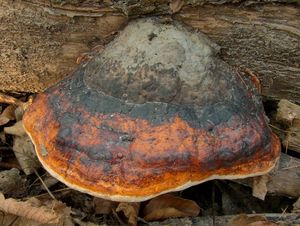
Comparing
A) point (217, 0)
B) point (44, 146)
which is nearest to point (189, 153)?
point (44, 146)

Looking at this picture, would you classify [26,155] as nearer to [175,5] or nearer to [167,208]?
[167,208]

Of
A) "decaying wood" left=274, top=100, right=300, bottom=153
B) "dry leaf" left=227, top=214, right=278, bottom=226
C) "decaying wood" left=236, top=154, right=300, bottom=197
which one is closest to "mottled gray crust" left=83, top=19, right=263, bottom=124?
"decaying wood" left=274, top=100, right=300, bottom=153

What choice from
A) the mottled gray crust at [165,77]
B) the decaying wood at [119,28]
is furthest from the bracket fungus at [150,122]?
the decaying wood at [119,28]

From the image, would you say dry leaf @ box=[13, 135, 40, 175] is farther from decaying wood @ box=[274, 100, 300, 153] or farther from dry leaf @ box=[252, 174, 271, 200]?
Answer: decaying wood @ box=[274, 100, 300, 153]

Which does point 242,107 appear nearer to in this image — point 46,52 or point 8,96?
point 46,52

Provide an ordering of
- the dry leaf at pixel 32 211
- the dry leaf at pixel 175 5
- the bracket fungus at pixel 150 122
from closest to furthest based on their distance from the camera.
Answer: the bracket fungus at pixel 150 122 → the dry leaf at pixel 32 211 → the dry leaf at pixel 175 5

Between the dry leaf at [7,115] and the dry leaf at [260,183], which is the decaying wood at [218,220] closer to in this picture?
the dry leaf at [260,183]

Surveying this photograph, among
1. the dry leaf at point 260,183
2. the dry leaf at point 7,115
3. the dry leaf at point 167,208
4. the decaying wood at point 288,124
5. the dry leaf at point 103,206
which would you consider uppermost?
the decaying wood at point 288,124
